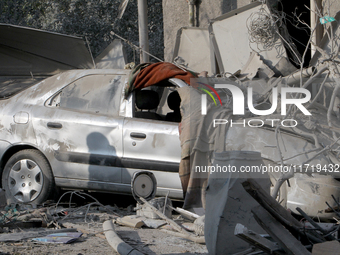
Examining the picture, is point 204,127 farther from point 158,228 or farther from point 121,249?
point 121,249

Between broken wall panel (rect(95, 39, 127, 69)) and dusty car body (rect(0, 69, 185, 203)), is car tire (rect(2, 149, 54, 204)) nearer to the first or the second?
dusty car body (rect(0, 69, 185, 203))

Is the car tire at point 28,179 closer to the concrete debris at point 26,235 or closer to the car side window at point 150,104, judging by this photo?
the concrete debris at point 26,235

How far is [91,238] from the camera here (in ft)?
11.8

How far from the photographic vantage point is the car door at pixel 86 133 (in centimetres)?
473

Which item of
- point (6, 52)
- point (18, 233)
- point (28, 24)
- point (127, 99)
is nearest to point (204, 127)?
point (127, 99)

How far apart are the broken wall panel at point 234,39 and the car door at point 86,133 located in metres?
2.97

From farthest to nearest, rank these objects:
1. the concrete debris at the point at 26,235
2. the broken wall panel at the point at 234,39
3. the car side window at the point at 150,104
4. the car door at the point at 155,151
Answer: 1. the broken wall panel at the point at 234,39
2. the car side window at the point at 150,104
3. the car door at the point at 155,151
4. the concrete debris at the point at 26,235

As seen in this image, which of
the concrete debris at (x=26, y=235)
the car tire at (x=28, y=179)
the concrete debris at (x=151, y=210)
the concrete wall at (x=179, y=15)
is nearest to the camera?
the concrete debris at (x=26, y=235)

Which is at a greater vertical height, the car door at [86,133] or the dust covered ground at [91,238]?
the car door at [86,133]

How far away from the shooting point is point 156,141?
15.1 ft

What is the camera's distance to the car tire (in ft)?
15.8

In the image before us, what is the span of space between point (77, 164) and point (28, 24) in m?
13.6

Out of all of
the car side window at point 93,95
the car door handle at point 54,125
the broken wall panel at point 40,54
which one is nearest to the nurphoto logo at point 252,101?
the car side window at point 93,95

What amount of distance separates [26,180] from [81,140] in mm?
808
